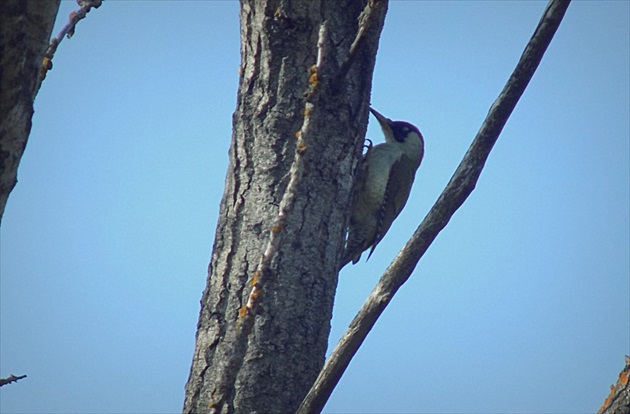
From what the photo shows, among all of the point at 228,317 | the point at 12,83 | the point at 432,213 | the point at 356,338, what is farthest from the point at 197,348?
the point at 12,83

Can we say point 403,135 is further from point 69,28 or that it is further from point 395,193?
point 69,28

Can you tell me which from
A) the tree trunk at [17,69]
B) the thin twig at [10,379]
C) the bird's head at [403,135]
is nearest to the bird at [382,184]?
the bird's head at [403,135]

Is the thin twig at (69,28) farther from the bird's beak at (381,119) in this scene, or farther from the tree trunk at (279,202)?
the bird's beak at (381,119)

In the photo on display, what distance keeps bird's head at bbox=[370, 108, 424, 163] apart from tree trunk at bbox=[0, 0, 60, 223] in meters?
5.57

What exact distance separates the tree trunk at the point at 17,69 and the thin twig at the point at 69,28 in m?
0.40

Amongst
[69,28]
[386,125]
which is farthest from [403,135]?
[69,28]

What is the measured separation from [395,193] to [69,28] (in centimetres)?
446

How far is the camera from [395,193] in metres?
6.84

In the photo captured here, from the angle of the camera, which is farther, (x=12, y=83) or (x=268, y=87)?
(x=268, y=87)

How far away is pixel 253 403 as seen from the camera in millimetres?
2938

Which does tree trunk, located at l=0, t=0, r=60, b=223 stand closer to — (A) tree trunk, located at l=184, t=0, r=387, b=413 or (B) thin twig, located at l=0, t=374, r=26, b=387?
(B) thin twig, located at l=0, t=374, r=26, b=387

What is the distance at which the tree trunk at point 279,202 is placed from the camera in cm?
300

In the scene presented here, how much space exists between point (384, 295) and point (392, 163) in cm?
415

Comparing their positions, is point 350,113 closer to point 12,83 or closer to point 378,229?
point 12,83
